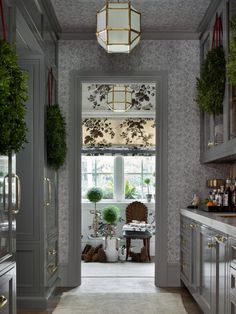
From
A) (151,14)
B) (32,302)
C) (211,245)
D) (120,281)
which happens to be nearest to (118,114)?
(120,281)

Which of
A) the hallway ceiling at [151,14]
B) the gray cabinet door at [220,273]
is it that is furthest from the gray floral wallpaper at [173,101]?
the gray cabinet door at [220,273]

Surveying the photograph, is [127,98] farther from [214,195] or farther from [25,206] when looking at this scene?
[25,206]

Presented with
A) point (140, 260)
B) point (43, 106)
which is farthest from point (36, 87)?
point (140, 260)

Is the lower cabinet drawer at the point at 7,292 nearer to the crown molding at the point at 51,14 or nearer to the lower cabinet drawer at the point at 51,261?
the lower cabinet drawer at the point at 51,261

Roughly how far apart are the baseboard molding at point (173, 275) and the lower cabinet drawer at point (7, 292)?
3.04 meters

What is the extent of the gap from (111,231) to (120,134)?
1793 mm

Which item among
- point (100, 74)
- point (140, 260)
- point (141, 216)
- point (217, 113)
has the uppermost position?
point (100, 74)

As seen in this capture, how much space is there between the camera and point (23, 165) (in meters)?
5.04

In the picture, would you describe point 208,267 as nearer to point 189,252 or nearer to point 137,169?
point 189,252

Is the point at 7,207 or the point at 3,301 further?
the point at 7,207

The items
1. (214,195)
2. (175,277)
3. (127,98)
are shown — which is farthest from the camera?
(127,98)

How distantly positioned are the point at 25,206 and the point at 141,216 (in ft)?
13.7

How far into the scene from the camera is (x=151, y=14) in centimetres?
546

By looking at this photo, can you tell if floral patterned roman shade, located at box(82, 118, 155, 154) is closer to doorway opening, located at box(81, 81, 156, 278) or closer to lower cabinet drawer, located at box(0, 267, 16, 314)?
doorway opening, located at box(81, 81, 156, 278)
